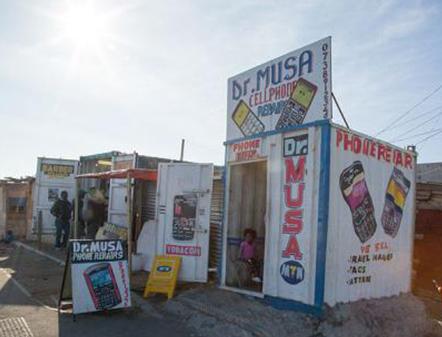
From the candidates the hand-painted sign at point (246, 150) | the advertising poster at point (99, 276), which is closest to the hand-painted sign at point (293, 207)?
the hand-painted sign at point (246, 150)

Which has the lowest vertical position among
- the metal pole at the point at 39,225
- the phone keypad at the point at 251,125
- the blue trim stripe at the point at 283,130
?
the metal pole at the point at 39,225

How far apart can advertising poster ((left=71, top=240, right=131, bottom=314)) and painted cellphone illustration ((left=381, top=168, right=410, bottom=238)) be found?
4634 millimetres

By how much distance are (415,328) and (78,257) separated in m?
5.67

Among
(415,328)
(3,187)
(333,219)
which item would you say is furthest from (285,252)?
(3,187)

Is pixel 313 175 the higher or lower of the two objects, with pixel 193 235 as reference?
higher

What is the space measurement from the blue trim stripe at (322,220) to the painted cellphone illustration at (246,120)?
1.66 m

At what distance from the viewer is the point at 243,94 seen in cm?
859

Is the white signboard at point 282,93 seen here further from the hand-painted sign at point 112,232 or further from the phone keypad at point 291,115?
the hand-painted sign at point 112,232

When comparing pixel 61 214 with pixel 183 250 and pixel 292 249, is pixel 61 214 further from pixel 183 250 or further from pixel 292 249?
pixel 292 249

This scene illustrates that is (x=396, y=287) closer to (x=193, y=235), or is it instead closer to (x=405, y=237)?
(x=405, y=237)

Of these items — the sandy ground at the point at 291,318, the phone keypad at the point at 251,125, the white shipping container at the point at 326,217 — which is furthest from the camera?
the phone keypad at the point at 251,125

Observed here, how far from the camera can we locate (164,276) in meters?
8.72

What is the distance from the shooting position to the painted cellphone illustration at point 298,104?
23.6 feet

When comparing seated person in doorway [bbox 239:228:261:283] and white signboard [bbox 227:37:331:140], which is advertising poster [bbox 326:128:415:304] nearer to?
white signboard [bbox 227:37:331:140]
